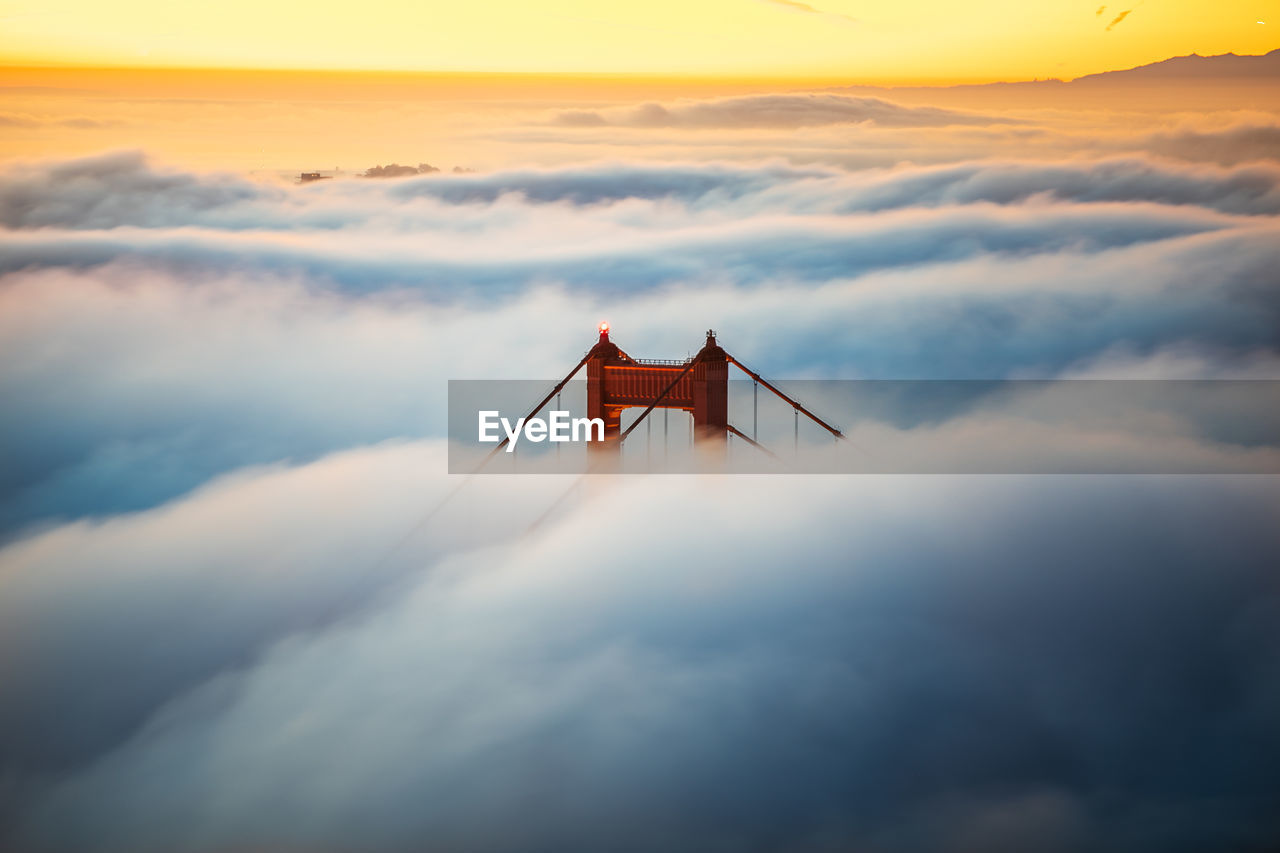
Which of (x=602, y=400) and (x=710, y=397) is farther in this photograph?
(x=602, y=400)

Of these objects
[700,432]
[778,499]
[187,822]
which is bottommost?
[187,822]

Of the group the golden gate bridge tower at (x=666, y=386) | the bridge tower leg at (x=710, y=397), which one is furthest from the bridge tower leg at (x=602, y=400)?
the bridge tower leg at (x=710, y=397)

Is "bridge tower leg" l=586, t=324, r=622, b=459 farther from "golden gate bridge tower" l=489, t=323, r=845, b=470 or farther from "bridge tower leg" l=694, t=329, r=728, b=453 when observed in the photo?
"bridge tower leg" l=694, t=329, r=728, b=453

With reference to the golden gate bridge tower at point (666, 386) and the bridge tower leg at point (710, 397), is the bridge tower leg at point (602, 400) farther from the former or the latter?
the bridge tower leg at point (710, 397)

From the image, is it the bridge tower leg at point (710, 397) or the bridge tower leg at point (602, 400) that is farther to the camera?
the bridge tower leg at point (602, 400)

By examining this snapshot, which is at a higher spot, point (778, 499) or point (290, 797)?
point (778, 499)

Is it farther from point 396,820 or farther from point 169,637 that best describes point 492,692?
point 169,637

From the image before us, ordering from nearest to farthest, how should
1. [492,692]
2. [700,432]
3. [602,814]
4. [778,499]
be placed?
[700,432] → [602,814] → [492,692] → [778,499]

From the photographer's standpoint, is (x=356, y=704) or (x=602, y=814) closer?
(x=602, y=814)

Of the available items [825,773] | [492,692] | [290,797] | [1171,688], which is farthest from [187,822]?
[1171,688]
